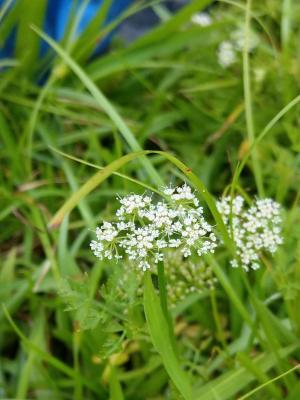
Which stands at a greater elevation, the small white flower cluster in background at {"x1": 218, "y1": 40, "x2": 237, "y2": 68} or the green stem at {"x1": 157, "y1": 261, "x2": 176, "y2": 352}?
the small white flower cluster in background at {"x1": 218, "y1": 40, "x2": 237, "y2": 68}

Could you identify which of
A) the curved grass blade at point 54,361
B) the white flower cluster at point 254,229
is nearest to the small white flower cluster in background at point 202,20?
the white flower cluster at point 254,229

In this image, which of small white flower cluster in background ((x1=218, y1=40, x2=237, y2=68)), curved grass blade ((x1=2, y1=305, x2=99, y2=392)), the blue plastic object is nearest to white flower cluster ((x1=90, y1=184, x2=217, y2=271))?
curved grass blade ((x1=2, y1=305, x2=99, y2=392))

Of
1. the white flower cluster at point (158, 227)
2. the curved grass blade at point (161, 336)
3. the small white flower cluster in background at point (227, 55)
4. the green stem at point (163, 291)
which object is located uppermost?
the small white flower cluster in background at point (227, 55)

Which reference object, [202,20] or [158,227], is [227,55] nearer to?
[202,20]

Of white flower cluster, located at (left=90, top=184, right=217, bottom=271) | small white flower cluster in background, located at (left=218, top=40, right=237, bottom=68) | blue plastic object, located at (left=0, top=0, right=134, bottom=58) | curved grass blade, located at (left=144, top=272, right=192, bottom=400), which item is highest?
blue plastic object, located at (left=0, top=0, right=134, bottom=58)

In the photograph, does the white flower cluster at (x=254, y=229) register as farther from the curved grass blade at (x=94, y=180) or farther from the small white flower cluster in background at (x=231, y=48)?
the small white flower cluster in background at (x=231, y=48)

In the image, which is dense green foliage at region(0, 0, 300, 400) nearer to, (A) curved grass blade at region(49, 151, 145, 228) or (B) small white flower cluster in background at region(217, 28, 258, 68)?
(B) small white flower cluster in background at region(217, 28, 258, 68)

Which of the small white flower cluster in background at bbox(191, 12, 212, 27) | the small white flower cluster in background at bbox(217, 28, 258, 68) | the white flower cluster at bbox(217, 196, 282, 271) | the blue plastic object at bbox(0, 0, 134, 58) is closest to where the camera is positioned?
the white flower cluster at bbox(217, 196, 282, 271)

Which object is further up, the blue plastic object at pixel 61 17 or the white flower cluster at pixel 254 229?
the blue plastic object at pixel 61 17

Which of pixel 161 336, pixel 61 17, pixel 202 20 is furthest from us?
pixel 61 17

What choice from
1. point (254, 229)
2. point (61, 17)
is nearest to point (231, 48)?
point (61, 17)
